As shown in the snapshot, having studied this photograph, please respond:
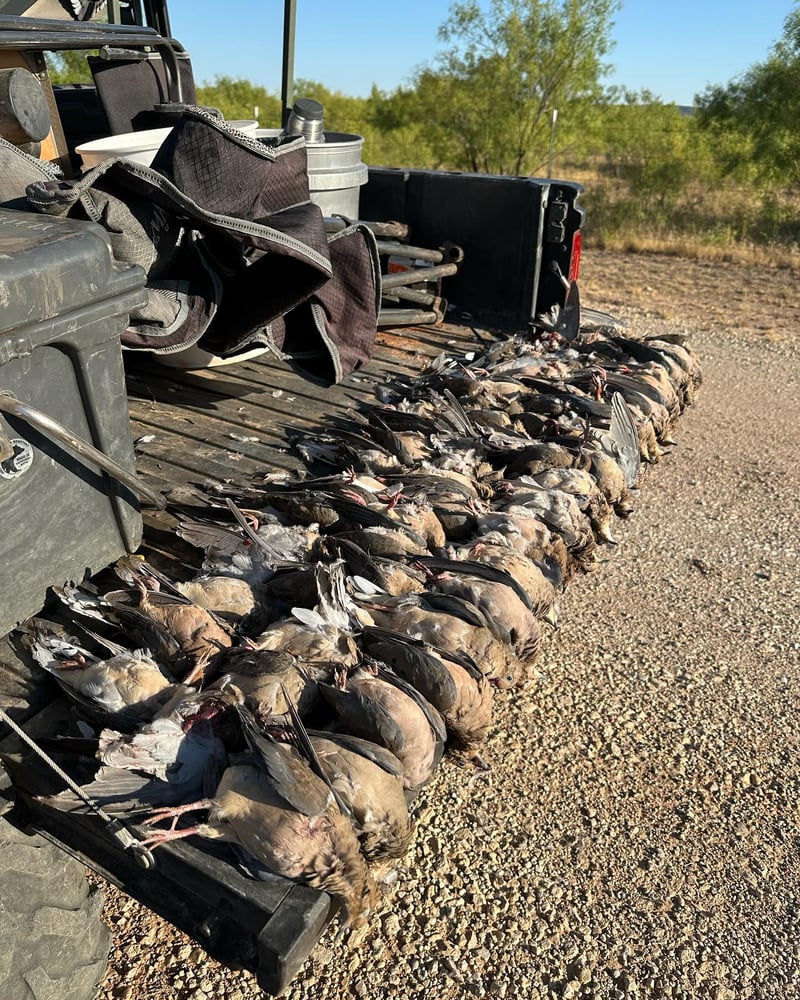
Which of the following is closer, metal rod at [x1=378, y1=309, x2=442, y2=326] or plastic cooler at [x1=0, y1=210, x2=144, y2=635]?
plastic cooler at [x1=0, y1=210, x2=144, y2=635]

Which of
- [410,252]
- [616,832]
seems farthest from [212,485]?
[410,252]

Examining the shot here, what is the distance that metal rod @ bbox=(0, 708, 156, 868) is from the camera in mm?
1739

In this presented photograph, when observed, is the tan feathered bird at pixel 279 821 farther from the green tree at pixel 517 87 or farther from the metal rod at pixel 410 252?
the green tree at pixel 517 87

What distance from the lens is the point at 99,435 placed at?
90.4 inches

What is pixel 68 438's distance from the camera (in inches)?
81.4

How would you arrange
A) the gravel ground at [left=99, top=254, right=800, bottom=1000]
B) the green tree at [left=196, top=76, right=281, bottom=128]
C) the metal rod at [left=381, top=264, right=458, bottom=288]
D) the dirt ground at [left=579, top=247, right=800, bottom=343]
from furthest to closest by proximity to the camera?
the green tree at [left=196, top=76, right=281, bottom=128], the dirt ground at [left=579, top=247, right=800, bottom=343], the metal rod at [left=381, top=264, right=458, bottom=288], the gravel ground at [left=99, top=254, right=800, bottom=1000]

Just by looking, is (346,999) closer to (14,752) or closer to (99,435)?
(14,752)

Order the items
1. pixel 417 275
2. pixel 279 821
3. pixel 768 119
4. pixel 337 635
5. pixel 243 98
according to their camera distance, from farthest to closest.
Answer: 1. pixel 243 98
2. pixel 768 119
3. pixel 417 275
4. pixel 337 635
5. pixel 279 821

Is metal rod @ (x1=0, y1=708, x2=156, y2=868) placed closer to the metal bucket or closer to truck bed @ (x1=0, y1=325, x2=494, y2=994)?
truck bed @ (x1=0, y1=325, x2=494, y2=994)

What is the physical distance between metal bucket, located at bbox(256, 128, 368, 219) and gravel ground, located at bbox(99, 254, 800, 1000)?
2950 millimetres

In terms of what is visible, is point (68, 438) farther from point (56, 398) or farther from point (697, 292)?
point (697, 292)

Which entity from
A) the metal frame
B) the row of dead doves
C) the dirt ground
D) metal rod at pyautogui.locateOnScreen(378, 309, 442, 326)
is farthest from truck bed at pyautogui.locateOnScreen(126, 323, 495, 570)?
the dirt ground

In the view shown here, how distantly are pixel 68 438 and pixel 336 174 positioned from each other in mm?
3581

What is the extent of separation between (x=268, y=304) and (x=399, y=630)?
1599mm
